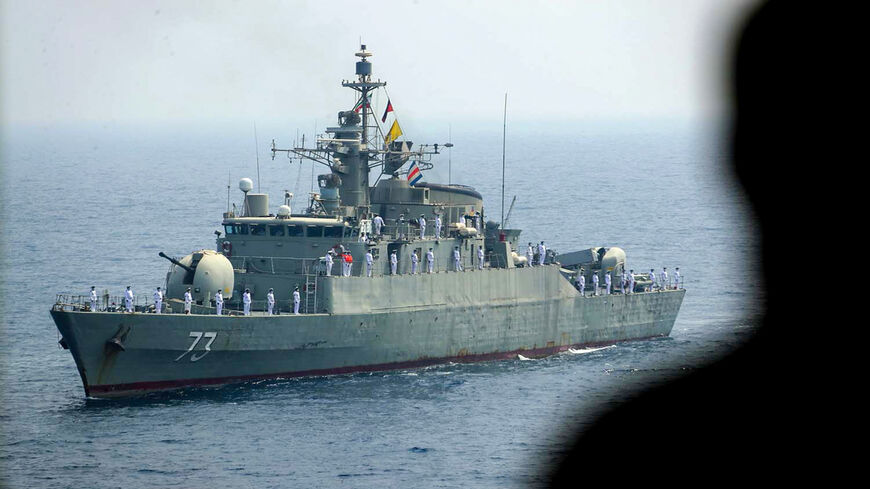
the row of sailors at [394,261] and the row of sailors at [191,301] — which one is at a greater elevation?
the row of sailors at [394,261]

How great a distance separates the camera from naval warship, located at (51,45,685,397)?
42469 millimetres

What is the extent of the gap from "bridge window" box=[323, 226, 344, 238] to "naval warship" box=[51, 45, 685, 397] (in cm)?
5

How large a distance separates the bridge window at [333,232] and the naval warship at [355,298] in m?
0.05

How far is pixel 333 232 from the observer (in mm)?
47281

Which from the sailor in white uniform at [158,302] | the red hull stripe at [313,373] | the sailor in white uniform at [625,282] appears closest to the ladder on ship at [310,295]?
the red hull stripe at [313,373]

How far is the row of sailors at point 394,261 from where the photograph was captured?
152 feet

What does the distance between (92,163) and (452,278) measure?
370 feet

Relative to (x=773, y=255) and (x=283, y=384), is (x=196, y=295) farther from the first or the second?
(x=773, y=255)

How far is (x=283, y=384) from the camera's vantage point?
44344 millimetres

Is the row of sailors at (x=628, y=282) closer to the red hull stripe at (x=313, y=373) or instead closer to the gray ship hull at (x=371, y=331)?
the gray ship hull at (x=371, y=331)

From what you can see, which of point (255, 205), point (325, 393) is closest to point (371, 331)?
point (325, 393)

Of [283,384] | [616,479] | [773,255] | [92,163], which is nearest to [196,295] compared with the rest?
[283,384]

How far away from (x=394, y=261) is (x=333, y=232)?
7.30ft

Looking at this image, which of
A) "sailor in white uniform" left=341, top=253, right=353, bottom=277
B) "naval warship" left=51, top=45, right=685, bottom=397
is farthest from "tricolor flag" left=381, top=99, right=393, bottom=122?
"sailor in white uniform" left=341, top=253, right=353, bottom=277
